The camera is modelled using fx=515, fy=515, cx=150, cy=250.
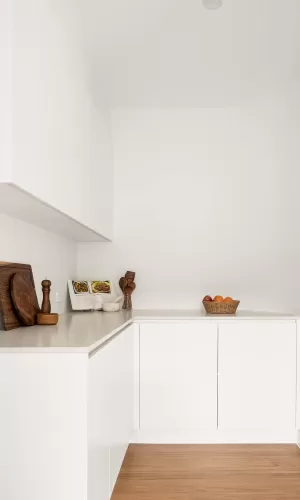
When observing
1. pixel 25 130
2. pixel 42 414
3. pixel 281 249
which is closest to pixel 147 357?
pixel 281 249

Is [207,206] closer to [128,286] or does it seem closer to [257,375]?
[128,286]

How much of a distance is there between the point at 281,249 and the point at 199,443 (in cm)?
156

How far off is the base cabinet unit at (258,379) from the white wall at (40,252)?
1134 millimetres

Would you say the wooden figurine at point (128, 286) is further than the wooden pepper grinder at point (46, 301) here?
Yes

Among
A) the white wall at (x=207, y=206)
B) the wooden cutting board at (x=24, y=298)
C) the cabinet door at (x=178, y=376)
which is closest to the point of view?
the wooden cutting board at (x=24, y=298)

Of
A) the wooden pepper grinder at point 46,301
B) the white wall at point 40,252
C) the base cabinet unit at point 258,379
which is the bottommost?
the base cabinet unit at point 258,379

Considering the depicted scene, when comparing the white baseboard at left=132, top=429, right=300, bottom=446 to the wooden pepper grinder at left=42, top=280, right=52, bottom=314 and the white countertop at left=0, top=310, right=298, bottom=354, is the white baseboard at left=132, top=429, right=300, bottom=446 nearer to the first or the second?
the white countertop at left=0, top=310, right=298, bottom=354

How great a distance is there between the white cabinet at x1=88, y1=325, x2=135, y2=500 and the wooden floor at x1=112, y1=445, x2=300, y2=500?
16 centimetres

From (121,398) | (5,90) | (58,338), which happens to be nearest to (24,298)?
(58,338)

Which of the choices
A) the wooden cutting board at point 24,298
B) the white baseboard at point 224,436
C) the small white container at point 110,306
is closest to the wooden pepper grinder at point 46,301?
the wooden cutting board at point 24,298

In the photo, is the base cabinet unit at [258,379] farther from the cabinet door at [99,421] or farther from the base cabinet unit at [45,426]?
the base cabinet unit at [45,426]

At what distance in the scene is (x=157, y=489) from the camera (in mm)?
2562

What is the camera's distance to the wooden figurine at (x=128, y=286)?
384 centimetres

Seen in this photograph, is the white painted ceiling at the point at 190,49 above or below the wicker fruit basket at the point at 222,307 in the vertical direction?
above
